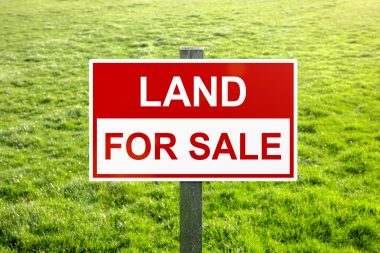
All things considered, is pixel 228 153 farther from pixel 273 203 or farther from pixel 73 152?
pixel 73 152

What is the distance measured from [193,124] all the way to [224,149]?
25 centimetres

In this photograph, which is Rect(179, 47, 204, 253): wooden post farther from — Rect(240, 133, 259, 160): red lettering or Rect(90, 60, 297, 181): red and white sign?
Rect(240, 133, 259, 160): red lettering

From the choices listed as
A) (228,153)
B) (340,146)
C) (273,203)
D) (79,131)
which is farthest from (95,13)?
(228,153)

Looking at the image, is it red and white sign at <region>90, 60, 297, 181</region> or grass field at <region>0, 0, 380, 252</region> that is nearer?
red and white sign at <region>90, 60, 297, 181</region>

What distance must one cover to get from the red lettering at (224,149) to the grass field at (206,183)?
8.95ft

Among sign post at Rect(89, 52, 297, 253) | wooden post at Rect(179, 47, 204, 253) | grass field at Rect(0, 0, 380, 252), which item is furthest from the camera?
grass field at Rect(0, 0, 380, 252)

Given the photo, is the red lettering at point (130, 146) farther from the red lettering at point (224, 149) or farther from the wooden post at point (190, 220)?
the red lettering at point (224, 149)

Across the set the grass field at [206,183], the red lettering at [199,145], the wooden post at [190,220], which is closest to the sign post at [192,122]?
the red lettering at [199,145]

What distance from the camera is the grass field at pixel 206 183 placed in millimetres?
5805

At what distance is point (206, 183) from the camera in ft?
24.8

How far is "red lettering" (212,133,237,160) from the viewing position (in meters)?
3.03

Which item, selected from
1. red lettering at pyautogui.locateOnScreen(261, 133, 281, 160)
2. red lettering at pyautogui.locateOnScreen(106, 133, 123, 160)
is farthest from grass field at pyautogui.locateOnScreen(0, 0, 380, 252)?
red lettering at pyautogui.locateOnScreen(106, 133, 123, 160)

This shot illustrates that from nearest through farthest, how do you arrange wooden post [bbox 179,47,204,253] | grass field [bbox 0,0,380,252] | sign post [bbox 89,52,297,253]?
sign post [bbox 89,52,297,253], wooden post [bbox 179,47,204,253], grass field [bbox 0,0,380,252]

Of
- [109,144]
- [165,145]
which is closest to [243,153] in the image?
[165,145]
